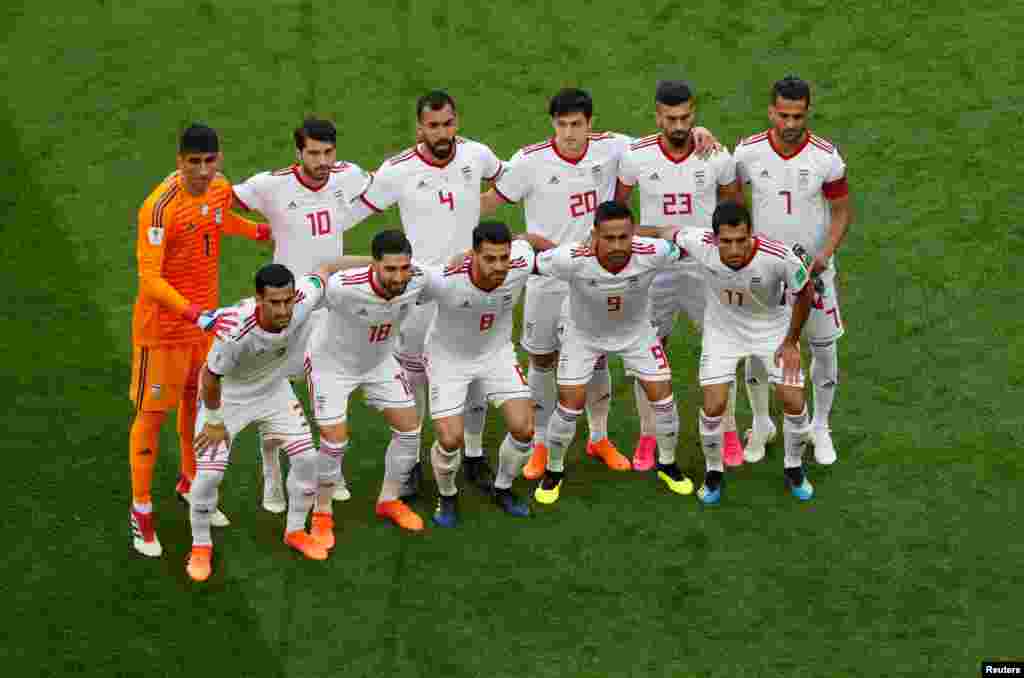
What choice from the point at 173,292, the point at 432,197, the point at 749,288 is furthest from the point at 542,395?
the point at 173,292

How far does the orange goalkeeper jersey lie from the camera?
10.2m

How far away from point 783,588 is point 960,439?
2.04 m

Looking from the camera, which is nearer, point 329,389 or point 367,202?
point 329,389

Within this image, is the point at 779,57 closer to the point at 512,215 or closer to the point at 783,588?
the point at 512,215

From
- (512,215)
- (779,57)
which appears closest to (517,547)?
(512,215)

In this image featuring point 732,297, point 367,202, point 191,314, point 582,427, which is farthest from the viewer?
point 582,427

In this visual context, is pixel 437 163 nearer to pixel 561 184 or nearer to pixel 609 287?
pixel 561 184

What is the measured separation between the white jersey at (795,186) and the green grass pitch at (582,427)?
1477mm

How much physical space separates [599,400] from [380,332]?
5.60 ft

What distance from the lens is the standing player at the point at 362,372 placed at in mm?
10422

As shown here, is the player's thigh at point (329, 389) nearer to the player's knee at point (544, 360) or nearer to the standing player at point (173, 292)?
the standing player at point (173, 292)

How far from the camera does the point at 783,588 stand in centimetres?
1023

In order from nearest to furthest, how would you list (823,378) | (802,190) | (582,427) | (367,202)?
(802,190) → (367,202) → (823,378) → (582,427)

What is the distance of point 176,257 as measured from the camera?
1038 centimetres
